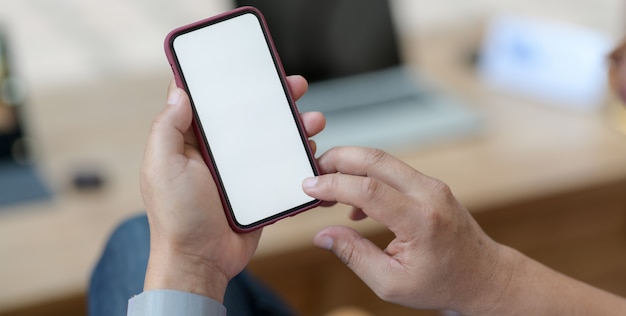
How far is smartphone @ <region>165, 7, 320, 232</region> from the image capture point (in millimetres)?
708

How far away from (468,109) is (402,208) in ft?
3.30

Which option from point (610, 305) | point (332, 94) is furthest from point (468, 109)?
point (610, 305)

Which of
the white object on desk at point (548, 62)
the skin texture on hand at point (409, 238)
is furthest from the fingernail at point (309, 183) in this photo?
the white object on desk at point (548, 62)

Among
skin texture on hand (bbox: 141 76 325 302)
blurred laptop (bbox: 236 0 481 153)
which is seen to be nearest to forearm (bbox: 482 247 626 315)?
skin texture on hand (bbox: 141 76 325 302)

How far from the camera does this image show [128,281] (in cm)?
82

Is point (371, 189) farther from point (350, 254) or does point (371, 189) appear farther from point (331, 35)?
point (331, 35)

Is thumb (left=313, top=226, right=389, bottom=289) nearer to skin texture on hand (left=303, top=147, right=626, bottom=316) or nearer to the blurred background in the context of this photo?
skin texture on hand (left=303, top=147, right=626, bottom=316)

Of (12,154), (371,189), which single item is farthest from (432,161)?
(371,189)

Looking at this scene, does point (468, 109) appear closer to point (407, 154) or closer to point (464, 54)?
point (407, 154)

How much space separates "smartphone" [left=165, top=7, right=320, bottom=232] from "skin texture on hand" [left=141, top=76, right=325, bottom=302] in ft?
0.09

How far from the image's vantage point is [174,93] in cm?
69

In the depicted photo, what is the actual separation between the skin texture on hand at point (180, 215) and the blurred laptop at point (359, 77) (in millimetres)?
811

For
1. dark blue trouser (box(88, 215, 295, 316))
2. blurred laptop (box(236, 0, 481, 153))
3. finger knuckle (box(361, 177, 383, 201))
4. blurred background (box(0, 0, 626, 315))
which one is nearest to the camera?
finger knuckle (box(361, 177, 383, 201))

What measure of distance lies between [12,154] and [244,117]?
0.91m
